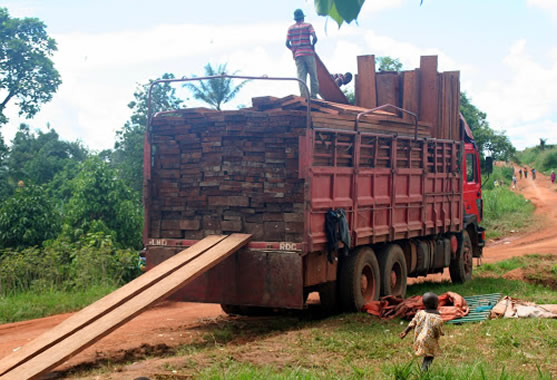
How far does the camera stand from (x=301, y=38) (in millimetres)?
11062

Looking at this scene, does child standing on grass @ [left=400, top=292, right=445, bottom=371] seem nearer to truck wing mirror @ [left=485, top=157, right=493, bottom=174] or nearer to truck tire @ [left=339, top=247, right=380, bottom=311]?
truck tire @ [left=339, top=247, right=380, bottom=311]

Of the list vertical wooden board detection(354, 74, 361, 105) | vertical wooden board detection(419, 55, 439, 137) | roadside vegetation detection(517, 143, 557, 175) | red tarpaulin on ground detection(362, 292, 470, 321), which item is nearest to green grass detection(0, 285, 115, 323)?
red tarpaulin on ground detection(362, 292, 470, 321)

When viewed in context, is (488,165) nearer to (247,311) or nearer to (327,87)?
(327,87)

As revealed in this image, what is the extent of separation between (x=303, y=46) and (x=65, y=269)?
604 cm

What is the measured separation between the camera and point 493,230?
24.6 meters

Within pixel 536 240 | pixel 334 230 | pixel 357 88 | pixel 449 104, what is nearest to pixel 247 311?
pixel 334 230

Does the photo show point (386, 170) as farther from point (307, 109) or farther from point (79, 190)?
point (79, 190)

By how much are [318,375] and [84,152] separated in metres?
34.8

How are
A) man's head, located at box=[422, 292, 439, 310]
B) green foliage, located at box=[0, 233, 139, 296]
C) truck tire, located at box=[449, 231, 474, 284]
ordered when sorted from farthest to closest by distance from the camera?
truck tire, located at box=[449, 231, 474, 284] → green foliage, located at box=[0, 233, 139, 296] → man's head, located at box=[422, 292, 439, 310]

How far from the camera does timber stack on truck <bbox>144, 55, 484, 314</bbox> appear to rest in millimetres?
7918

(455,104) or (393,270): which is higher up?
(455,104)

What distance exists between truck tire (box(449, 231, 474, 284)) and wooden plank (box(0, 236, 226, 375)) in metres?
6.43

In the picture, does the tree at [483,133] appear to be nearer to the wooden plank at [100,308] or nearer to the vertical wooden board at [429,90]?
the vertical wooden board at [429,90]

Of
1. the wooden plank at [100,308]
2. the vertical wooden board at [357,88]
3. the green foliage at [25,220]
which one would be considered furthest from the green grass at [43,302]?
the vertical wooden board at [357,88]
